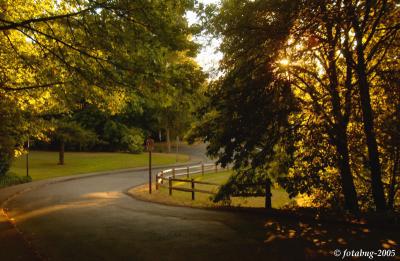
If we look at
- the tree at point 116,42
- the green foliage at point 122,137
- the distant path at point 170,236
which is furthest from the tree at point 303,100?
the green foliage at point 122,137

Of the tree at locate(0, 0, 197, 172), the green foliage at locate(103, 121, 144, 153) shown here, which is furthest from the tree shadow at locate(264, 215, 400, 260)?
the green foliage at locate(103, 121, 144, 153)

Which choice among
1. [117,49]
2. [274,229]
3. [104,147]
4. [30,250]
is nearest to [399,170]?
[274,229]

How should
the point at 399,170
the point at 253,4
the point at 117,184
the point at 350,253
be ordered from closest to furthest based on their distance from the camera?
the point at 350,253, the point at 253,4, the point at 399,170, the point at 117,184

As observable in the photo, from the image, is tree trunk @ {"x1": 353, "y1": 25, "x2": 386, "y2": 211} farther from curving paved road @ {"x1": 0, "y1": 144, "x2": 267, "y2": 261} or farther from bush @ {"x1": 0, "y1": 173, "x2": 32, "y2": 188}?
bush @ {"x1": 0, "y1": 173, "x2": 32, "y2": 188}

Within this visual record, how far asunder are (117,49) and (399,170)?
9012 mm

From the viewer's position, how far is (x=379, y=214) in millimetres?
8742

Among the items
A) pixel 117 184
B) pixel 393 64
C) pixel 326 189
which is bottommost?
pixel 117 184

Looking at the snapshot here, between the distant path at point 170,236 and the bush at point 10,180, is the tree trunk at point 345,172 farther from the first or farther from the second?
the bush at point 10,180

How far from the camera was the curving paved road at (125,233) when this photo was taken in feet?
23.9

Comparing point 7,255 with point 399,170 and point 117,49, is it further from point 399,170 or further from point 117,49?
point 399,170

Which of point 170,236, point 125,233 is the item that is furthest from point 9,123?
point 170,236

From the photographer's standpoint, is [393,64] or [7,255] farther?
[393,64]

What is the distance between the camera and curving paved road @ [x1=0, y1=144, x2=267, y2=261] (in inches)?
287

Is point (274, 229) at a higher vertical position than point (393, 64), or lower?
lower
